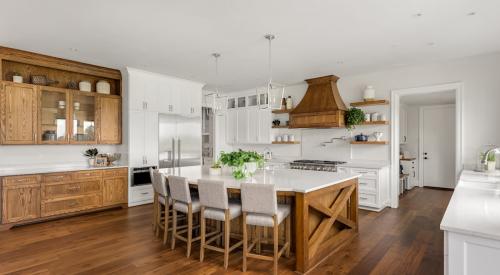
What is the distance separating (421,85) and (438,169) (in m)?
3.56

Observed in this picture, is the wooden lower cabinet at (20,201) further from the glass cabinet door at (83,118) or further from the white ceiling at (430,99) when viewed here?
the white ceiling at (430,99)

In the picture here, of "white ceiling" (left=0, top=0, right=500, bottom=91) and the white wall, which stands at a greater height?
"white ceiling" (left=0, top=0, right=500, bottom=91)

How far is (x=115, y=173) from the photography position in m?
5.21

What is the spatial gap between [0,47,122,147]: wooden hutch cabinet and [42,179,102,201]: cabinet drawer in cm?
79

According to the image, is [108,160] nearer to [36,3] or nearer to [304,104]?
[36,3]

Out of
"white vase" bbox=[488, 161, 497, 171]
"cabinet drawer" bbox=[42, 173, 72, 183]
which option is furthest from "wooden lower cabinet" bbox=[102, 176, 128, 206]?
"white vase" bbox=[488, 161, 497, 171]

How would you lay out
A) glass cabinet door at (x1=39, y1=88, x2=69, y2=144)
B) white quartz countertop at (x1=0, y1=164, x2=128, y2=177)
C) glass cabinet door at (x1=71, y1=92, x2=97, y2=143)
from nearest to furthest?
1. white quartz countertop at (x1=0, y1=164, x2=128, y2=177)
2. glass cabinet door at (x1=39, y1=88, x2=69, y2=144)
3. glass cabinet door at (x1=71, y1=92, x2=97, y2=143)

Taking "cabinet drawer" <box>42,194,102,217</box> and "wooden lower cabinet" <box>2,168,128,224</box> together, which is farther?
"cabinet drawer" <box>42,194,102,217</box>

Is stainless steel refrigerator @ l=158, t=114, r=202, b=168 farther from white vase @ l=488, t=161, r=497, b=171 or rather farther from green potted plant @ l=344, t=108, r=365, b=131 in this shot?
white vase @ l=488, t=161, r=497, b=171

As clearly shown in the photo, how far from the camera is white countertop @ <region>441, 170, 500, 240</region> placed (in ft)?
5.04

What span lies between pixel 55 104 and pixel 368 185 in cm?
579

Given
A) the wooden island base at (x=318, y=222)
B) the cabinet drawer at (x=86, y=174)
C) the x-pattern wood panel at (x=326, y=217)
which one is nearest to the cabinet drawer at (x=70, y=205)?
the cabinet drawer at (x=86, y=174)

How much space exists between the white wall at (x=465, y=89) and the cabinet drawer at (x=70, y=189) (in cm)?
470

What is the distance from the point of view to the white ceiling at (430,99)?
6207 mm
